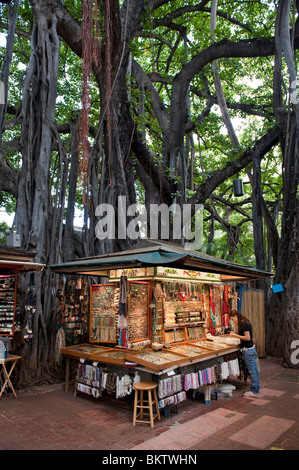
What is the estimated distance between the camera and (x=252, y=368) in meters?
4.90

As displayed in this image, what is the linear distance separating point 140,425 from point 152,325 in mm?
1317

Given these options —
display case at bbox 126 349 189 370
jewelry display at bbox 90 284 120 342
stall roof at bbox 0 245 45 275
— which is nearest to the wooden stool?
display case at bbox 126 349 189 370

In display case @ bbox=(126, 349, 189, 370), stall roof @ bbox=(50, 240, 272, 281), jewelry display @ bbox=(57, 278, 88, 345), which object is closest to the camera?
display case @ bbox=(126, 349, 189, 370)

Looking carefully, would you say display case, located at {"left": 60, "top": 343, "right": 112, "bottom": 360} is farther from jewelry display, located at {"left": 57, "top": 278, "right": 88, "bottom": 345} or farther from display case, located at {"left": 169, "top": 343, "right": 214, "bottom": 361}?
display case, located at {"left": 169, "top": 343, "right": 214, "bottom": 361}

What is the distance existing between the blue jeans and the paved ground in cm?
21

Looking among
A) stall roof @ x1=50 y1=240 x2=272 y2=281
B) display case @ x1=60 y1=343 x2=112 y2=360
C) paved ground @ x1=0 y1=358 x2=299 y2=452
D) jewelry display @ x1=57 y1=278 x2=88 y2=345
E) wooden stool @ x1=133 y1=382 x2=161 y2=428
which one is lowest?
paved ground @ x1=0 y1=358 x2=299 y2=452

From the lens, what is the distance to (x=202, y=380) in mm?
4293

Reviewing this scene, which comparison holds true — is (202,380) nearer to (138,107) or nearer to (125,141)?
(125,141)

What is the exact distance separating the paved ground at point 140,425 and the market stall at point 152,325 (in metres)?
0.27

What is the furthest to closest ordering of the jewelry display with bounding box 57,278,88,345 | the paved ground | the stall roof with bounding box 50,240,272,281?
1. the jewelry display with bounding box 57,278,88,345
2. the stall roof with bounding box 50,240,272,281
3. the paved ground

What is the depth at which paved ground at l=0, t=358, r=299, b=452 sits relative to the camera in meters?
3.14

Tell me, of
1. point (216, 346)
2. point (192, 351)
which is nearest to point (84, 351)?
point (192, 351)

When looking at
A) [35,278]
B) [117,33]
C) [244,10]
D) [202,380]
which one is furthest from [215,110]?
[202,380]

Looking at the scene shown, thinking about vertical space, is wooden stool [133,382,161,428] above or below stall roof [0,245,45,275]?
below
